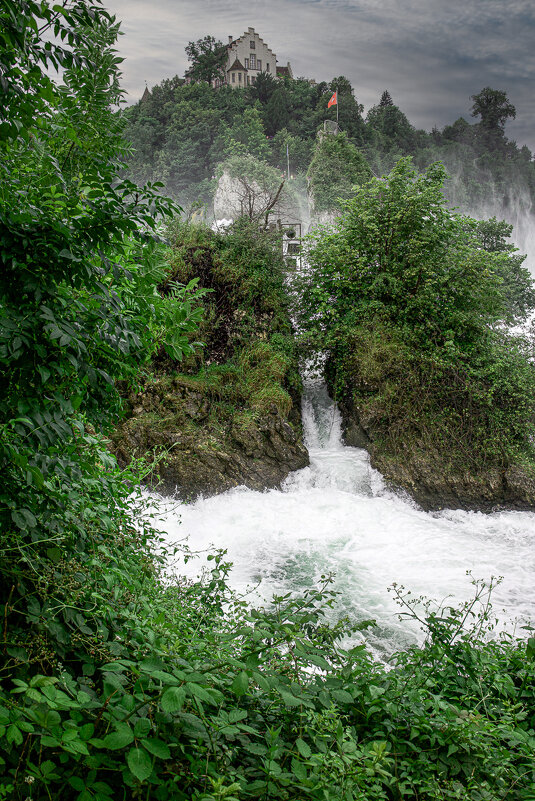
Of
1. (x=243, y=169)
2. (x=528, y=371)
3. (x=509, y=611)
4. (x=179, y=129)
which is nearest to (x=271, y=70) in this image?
(x=179, y=129)

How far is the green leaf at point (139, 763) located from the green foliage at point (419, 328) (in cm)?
966

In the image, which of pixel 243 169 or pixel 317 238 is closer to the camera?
pixel 317 238

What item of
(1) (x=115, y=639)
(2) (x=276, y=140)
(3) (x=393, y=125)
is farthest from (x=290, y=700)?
(3) (x=393, y=125)

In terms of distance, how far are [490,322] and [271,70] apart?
7165 cm

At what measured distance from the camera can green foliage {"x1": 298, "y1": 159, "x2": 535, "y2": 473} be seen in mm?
10859

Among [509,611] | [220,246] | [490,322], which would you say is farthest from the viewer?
[220,246]

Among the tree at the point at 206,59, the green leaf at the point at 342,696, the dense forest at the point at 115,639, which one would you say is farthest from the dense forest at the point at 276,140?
the green leaf at the point at 342,696

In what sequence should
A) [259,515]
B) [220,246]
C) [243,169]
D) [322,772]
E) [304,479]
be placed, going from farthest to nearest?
1. [243,169]
2. [220,246]
3. [304,479]
4. [259,515]
5. [322,772]

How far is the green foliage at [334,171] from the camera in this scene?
35219 mm

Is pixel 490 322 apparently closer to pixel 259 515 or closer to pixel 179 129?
pixel 259 515

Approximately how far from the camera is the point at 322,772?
1965mm

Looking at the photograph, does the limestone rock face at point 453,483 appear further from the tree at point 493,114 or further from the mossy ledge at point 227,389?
the tree at point 493,114

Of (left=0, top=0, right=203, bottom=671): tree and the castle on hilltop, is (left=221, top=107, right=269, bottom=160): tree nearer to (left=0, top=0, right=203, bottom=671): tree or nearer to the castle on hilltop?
→ the castle on hilltop

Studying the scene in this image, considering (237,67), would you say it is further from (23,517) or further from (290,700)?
(290,700)
